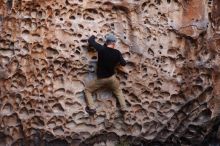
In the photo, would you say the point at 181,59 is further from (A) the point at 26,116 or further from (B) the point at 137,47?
(A) the point at 26,116

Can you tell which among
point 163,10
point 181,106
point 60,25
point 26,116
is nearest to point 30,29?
point 60,25

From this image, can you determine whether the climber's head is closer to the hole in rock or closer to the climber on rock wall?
the climber on rock wall

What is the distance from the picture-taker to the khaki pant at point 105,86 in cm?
635

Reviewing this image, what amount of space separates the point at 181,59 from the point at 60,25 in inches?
62.4

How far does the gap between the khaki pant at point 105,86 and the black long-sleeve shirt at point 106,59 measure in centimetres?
6

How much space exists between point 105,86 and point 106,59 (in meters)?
0.40

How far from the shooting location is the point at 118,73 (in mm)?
6539

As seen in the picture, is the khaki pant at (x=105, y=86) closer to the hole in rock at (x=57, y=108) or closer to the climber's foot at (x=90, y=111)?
the climber's foot at (x=90, y=111)

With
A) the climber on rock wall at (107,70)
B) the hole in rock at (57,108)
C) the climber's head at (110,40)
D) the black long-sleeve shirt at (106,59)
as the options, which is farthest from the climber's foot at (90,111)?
the climber's head at (110,40)

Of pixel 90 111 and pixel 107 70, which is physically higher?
pixel 107 70

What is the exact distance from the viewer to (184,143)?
6.94 metres

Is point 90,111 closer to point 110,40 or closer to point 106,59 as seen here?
point 106,59

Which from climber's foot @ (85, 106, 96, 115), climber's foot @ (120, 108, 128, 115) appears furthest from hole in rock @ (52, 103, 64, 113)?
climber's foot @ (120, 108, 128, 115)

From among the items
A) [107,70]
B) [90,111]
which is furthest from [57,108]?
[107,70]
